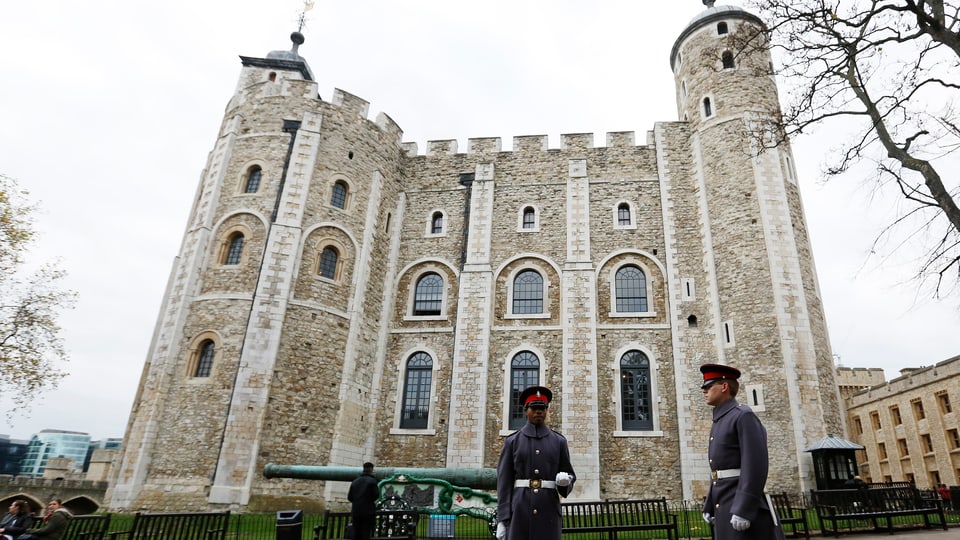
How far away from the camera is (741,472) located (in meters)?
4.08

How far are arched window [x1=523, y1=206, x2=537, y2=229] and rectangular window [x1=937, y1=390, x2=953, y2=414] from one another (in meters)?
24.0

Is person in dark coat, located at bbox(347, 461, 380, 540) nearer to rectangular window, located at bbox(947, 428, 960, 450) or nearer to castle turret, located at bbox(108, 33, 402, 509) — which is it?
castle turret, located at bbox(108, 33, 402, 509)

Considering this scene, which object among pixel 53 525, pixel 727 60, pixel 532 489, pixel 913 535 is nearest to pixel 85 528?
pixel 53 525

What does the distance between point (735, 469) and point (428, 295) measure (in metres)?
17.1

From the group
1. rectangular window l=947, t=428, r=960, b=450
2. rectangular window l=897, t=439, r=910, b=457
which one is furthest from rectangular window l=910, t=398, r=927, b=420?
rectangular window l=897, t=439, r=910, b=457

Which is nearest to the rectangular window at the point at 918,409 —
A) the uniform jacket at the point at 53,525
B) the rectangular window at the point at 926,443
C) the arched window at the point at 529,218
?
the rectangular window at the point at 926,443

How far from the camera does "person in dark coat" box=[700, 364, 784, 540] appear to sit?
3.96 m

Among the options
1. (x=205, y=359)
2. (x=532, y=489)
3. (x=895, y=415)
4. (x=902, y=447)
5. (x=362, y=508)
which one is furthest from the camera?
(x=895, y=415)

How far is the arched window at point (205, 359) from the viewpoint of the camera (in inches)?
655

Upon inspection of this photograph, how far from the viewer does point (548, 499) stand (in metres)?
5.14

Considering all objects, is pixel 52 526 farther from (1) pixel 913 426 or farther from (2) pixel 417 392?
(1) pixel 913 426

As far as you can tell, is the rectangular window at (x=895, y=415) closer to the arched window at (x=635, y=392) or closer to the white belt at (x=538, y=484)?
the arched window at (x=635, y=392)

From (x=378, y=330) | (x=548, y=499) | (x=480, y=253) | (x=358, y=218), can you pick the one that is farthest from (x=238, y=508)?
(x=548, y=499)

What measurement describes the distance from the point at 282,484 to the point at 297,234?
25.4ft
